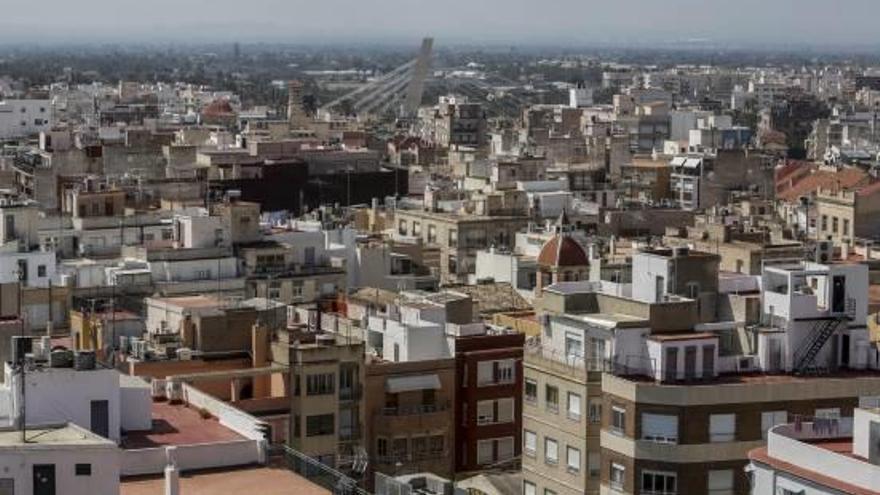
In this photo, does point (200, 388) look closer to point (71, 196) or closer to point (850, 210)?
point (71, 196)

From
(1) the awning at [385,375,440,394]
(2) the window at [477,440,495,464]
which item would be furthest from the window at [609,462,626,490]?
(2) the window at [477,440,495,464]

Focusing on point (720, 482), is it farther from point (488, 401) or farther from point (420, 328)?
Result: point (420, 328)

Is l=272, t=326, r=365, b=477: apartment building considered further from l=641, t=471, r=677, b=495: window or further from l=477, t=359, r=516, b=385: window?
l=641, t=471, r=677, b=495: window

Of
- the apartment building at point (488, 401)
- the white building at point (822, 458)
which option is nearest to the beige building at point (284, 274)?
the apartment building at point (488, 401)

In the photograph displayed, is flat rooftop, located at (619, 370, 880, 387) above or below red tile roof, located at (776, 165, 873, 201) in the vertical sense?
above

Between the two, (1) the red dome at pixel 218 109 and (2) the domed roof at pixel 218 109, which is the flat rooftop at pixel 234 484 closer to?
(1) the red dome at pixel 218 109

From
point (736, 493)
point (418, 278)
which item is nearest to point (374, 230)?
point (418, 278)

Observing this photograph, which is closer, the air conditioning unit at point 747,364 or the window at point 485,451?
the air conditioning unit at point 747,364
